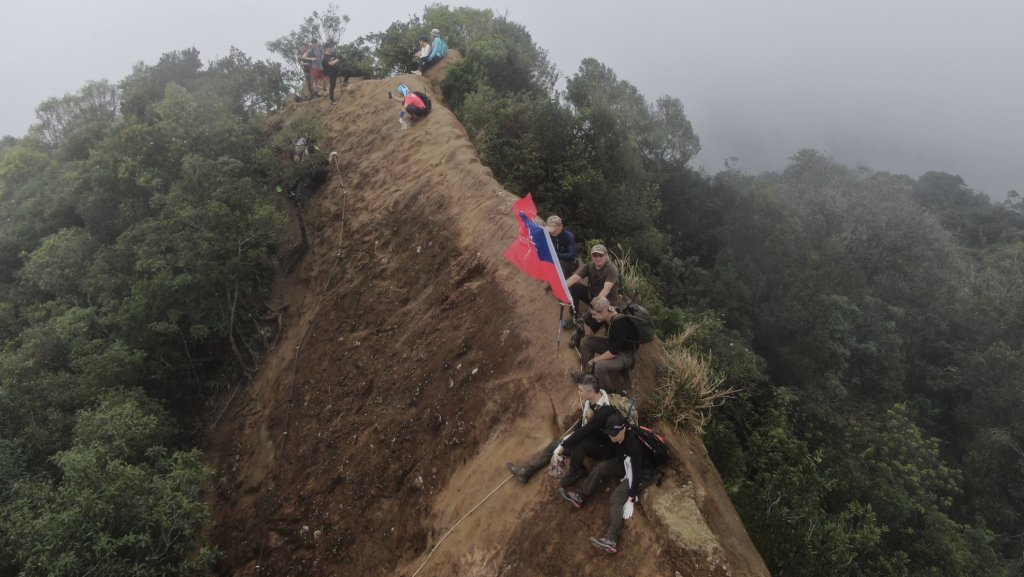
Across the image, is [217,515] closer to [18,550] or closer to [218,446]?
[218,446]

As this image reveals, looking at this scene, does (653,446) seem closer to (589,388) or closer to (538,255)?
(589,388)

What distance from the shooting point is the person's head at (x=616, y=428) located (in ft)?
16.5

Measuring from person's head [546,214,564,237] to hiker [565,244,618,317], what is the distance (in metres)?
0.59

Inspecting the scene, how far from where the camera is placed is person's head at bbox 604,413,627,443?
503 centimetres

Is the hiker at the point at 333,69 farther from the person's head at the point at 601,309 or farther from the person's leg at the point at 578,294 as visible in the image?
the person's head at the point at 601,309

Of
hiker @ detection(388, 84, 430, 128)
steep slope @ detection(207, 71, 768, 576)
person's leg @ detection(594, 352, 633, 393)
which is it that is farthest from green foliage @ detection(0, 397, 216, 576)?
hiker @ detection(388, 84, 430, 128)

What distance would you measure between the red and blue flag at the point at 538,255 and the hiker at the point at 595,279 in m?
0.25

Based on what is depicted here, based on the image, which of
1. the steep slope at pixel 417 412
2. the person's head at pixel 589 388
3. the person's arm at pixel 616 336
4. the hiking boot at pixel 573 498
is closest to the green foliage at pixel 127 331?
the steep slope at pixel 417 412

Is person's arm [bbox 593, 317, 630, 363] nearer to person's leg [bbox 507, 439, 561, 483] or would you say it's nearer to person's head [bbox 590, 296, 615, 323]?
person's head [bbox 590, 296, 615, 323]

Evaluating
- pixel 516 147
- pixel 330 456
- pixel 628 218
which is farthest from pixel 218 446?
pixel 628 218

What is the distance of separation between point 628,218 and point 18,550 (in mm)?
13125

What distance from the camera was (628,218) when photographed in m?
14.3

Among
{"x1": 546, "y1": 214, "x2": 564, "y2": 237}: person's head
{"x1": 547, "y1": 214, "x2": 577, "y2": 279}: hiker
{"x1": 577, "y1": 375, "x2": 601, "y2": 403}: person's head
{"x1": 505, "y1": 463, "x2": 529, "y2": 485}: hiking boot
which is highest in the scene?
{"x1": 546, "y1": 214, "x2": 564, "y2": 237}: person's head

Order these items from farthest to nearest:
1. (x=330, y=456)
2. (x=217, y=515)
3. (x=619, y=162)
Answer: (x=619, y=162) < (x=217, y=515) < (x=330, y=456)
